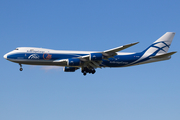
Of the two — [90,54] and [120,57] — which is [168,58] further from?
[90,54]

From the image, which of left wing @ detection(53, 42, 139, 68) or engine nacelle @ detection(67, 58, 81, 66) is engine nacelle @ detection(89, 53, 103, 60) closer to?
left wing @ detection(53, 42, 139, 68)

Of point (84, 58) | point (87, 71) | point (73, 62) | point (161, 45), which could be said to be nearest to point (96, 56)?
point (84, 58)

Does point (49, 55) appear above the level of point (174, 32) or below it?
below

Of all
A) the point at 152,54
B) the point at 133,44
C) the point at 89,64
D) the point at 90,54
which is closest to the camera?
the point at 133,44

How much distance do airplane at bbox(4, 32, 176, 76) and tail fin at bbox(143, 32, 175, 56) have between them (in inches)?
9.2

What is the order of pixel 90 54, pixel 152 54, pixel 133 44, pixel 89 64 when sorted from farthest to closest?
pixel 152 54
pixel 89 64
pixel 90 54
pixel 133 44

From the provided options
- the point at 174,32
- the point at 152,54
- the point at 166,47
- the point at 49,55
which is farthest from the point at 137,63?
the point at 49,55

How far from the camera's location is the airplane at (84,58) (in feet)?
148

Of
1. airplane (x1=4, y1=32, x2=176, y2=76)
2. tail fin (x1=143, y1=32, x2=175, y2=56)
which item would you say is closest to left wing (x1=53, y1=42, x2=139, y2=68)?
airplane (x1=4, y1=32, x2=176, y2=76)

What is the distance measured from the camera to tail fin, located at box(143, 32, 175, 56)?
52072 millimetres

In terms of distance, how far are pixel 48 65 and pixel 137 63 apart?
54.1ft

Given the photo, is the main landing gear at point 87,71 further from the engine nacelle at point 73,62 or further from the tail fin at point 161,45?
the tail fin at point 161,45

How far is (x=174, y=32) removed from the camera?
5378 cm

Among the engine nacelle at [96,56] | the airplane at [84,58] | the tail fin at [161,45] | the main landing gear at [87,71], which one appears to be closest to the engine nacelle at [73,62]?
the airplane at [84,58]
